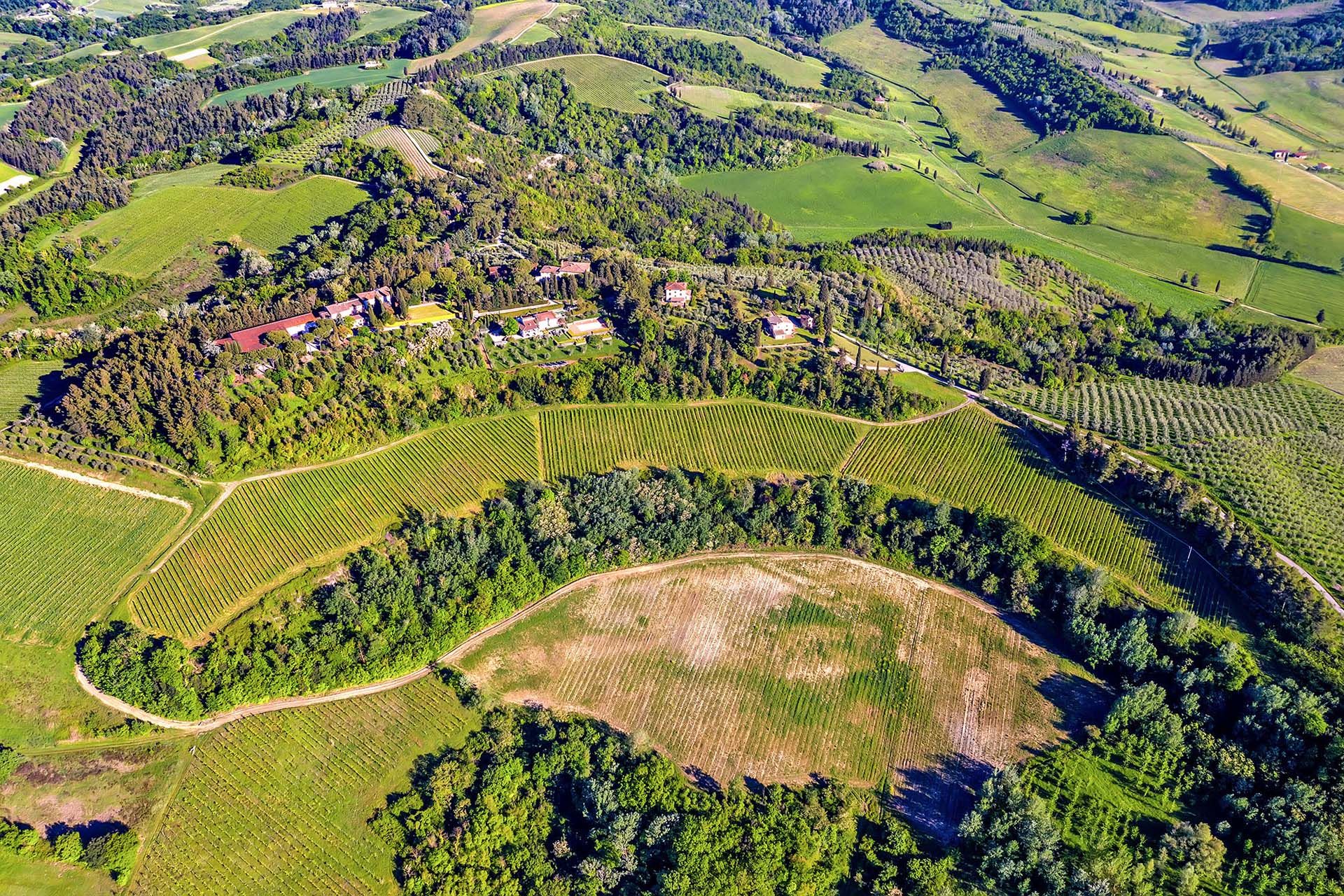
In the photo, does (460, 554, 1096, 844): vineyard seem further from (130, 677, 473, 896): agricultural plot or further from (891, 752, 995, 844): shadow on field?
(130, 677, 473, 896): agricultural plot

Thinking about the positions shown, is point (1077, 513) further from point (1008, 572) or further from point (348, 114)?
point (348, 114)

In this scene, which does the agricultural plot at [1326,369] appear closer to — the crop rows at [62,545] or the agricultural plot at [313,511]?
the agricultural plot at [313,511]

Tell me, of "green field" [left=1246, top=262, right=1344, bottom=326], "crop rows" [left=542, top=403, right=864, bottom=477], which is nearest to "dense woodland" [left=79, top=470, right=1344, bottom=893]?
"crop rows" [left=542, top=403, right=864, bottom=477]

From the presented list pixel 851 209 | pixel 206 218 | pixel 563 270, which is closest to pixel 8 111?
pixel 206 218

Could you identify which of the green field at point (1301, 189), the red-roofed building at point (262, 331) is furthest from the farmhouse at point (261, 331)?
the green field at point (1301, 189)

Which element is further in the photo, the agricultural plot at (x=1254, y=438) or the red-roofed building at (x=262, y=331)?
Answer: the red-roofed building at (x=262, y=331)

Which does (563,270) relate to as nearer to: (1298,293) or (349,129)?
(349,129)
